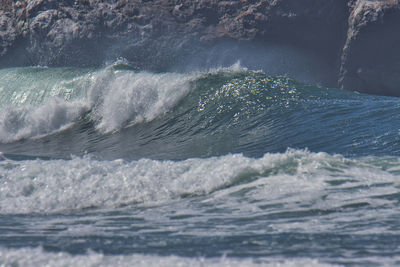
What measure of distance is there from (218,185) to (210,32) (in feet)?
50.2

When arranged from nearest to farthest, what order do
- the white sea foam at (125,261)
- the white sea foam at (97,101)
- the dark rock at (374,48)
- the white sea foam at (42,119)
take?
1. the white sea foam at (125,261)
2. the white sea foam at (97,101)
3. the white sea foam at (42,119)
4. the dark rock at (374,48)

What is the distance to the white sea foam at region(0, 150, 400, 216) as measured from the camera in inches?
160

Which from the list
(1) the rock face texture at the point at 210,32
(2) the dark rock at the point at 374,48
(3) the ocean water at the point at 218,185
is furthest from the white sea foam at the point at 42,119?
(2) the dark rock at the point at 374,48

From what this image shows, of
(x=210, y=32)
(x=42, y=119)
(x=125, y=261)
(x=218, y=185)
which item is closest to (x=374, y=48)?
(x=210, y=32)

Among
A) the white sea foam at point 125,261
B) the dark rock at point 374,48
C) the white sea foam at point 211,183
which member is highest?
the white sea foam at point 125,261

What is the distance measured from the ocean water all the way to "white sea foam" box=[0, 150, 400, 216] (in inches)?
0.7

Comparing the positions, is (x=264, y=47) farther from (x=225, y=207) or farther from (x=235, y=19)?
(x=225, y=207)

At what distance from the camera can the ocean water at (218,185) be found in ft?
8.81

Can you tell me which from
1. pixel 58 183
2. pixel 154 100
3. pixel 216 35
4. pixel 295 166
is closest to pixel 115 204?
pixel 58 183

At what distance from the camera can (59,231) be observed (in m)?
3.35

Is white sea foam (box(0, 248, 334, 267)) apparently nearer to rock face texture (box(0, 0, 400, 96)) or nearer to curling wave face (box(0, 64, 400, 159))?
curling wave face (box(0, 64, 400, 159))

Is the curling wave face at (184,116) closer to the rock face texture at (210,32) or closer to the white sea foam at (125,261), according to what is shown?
the white sea foam at (125,261)

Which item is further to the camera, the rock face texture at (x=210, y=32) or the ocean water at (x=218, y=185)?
the rock face texture at (x=210, y=32)

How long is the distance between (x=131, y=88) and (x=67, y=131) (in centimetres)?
178
